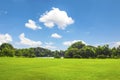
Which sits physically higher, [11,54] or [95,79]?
[11,54]

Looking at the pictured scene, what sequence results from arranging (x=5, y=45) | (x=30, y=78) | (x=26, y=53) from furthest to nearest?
(x=5, y=45), (x=26, y=53), (x=30, y=78)

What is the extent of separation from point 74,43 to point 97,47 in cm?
3588

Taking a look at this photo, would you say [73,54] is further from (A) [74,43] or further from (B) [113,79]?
(B) [113,79]

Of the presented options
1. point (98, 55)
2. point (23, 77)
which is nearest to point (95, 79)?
point (23, 77)

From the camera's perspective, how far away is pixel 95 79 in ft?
68.9

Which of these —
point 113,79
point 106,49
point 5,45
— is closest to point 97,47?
point 106,49

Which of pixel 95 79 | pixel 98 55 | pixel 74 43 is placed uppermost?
pixel 74 43

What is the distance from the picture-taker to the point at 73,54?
12481 cm

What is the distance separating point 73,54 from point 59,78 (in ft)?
341

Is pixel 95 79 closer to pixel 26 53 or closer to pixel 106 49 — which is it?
pixel 106 49

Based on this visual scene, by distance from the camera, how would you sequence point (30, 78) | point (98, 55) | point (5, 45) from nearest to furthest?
point (30, 78) < point (98, 55) < point (5, 45)

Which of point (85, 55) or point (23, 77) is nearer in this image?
point (23, 77)

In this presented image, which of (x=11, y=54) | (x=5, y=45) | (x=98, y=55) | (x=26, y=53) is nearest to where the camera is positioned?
(x=98, y=55)

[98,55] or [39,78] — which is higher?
[98,55]
